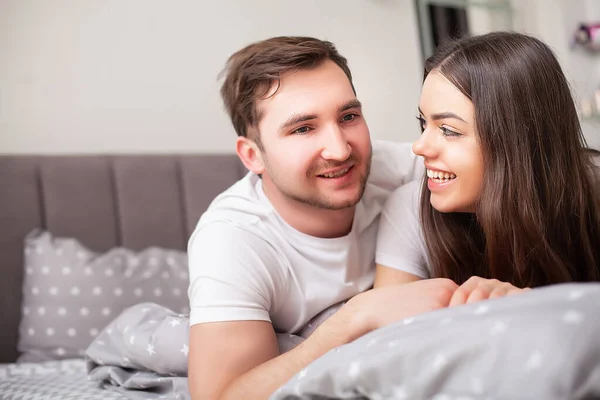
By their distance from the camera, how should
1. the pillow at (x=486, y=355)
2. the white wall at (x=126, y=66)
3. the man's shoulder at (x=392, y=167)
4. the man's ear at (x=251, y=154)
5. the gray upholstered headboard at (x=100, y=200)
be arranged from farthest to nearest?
1. the white wall at (x=126, y=66)
2. the gray upholstered headboard at (x=100, y=200)
3. the man's shoulder at (x=392, y=167)
4. the man's ear at (x=251, y=154)
5. the pillow at (x=486, y=355)

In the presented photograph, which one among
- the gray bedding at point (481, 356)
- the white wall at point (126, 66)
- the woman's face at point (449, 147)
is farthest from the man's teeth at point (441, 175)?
the white wall at point (126, 66)

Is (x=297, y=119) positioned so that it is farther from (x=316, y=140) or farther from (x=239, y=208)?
(x=239, y=208)

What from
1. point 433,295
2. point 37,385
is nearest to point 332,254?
point 433,295

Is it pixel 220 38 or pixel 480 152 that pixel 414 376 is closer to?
pixel 480 152

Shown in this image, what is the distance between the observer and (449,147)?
134 centimetres

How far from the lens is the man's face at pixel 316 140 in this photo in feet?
4.80

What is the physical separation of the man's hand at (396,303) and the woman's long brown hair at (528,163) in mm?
373

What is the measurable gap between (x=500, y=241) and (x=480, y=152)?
20 cm

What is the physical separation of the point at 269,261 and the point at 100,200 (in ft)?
2.87

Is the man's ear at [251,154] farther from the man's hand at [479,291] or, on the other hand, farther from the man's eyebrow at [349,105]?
the man's hand at [479,291]

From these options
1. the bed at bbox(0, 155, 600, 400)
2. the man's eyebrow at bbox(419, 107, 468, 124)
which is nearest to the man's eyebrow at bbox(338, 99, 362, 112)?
the man's eyebrow at bbox(419, 107, 468, 124)

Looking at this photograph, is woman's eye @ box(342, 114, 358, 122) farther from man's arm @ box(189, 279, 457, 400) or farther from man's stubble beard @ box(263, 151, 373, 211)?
man's arm @ box(189, 279, 457, 400)

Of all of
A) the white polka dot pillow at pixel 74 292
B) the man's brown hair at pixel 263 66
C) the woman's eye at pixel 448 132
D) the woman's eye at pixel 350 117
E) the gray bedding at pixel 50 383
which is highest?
the man's brown hair at pixel 263 66

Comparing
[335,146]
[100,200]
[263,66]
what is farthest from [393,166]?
[100,200]
